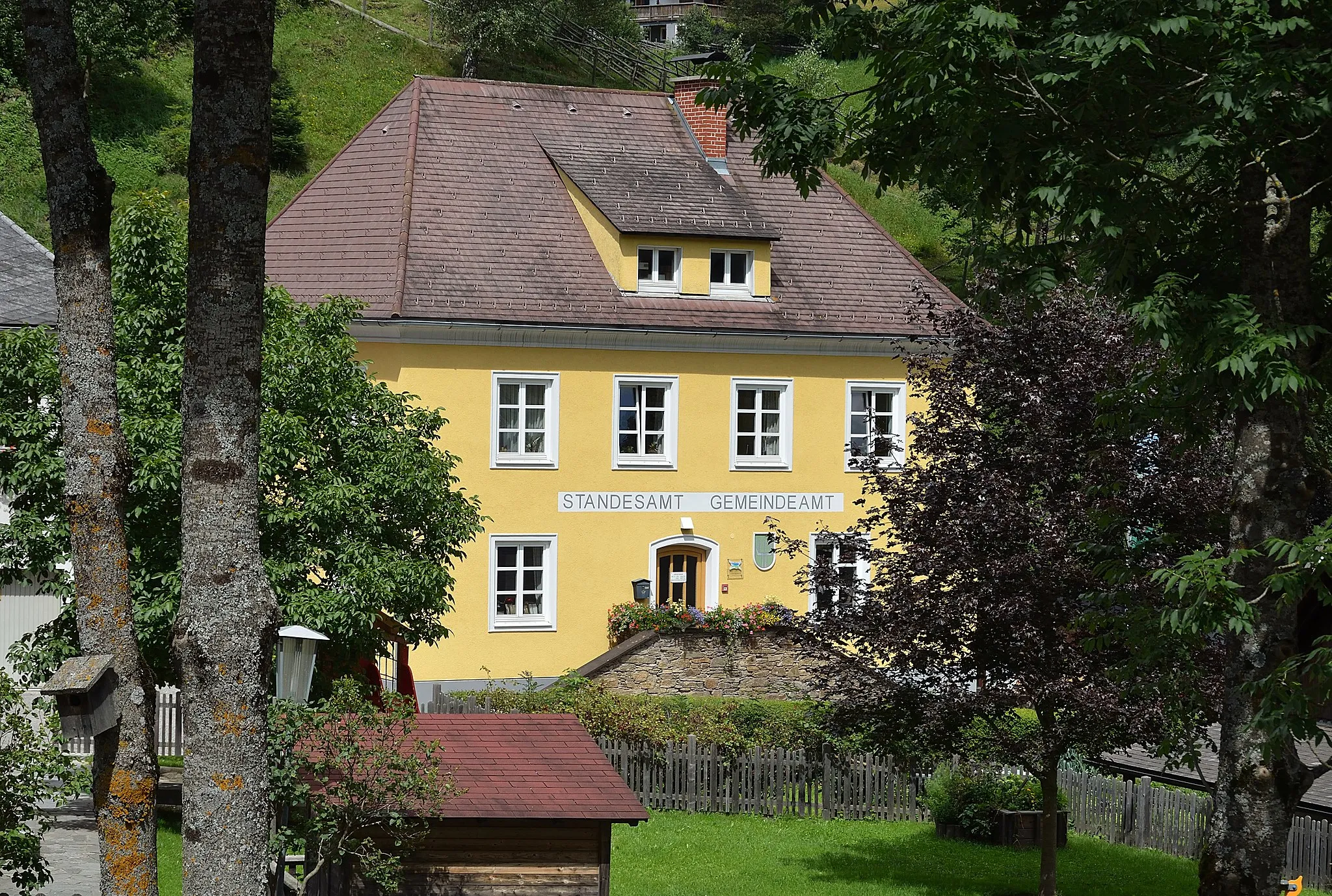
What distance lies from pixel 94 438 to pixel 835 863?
45.1ft

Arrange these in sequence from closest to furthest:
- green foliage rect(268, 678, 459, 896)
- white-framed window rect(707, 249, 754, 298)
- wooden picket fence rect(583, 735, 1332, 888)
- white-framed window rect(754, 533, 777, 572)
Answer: green foliage rect(268, 678, 459, 896) → wooden picket fence rect(583, 735, 1332, 888) → white-framed window rect(754, 533, 777, 572) → white-framed window rect(707, 249, 754, 298)

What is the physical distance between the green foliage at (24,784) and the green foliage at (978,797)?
45.8ft

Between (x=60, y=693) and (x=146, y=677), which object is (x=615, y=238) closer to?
(x=146, y=677)

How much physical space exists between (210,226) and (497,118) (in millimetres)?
26530

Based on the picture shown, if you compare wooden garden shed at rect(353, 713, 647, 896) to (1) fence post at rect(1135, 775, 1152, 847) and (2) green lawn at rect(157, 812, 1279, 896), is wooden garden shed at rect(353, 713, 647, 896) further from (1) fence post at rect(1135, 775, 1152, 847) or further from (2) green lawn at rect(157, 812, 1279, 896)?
(1) fence post at rect(1135, 775, 1152, 847)

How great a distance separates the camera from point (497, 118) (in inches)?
1310

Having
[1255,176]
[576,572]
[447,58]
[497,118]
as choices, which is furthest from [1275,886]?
[447,58]

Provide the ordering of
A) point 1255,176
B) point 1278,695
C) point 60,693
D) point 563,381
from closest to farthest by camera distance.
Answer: point 60,693 < point 1278,695 < point 1255,176 < point 563,381

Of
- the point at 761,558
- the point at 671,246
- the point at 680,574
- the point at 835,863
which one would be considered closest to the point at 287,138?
the point at 671,246

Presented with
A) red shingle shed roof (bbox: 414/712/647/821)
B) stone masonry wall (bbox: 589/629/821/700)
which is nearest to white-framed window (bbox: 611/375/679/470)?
stone masonry wall (bbox: 589/629/821/700)

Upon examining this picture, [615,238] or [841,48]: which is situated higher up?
[615,238]

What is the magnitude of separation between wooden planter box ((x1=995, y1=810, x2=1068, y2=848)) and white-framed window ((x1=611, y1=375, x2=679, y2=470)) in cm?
1091

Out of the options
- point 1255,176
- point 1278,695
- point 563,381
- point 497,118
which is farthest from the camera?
point 497,118

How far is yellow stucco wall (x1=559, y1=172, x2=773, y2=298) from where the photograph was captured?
1208 inches
